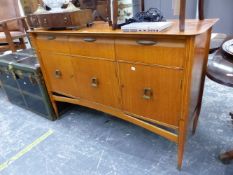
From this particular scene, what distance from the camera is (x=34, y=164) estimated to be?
1355 mm

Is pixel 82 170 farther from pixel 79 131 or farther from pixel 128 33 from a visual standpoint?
pixel 128 33

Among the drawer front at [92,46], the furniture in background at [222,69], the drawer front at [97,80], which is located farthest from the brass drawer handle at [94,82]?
the furniture in background at [222,69]

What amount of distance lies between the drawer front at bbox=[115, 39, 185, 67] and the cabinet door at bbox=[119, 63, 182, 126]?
0.04 m

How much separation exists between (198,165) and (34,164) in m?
1.08

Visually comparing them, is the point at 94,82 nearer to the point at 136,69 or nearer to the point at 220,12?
the point at 136,69

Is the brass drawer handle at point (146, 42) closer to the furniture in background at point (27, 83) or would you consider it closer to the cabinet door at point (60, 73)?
the cabinet door at point (60, 73)

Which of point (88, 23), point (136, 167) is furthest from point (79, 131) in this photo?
point (88, 23)

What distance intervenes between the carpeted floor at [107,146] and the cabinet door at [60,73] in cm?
35

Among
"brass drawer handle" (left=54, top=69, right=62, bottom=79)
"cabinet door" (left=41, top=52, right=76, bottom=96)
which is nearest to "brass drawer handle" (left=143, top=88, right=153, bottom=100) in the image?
"cabinet door" (left=41, top=52, right=76, bottom=96)

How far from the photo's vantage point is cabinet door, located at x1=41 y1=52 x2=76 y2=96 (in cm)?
144

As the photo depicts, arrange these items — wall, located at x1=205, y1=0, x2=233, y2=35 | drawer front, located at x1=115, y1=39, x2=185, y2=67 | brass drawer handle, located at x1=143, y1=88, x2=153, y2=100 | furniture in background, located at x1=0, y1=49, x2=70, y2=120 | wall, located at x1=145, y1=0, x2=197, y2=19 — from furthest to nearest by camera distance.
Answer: wall, located at x1=145, y1=0, x2=197, y2=19 < wall, located at x1=205, y1=0, x2=233, y2=35 < furniture in background, located at x1=0, y1=49, x2=70, y2=120 < brass drawer handle, located at x1=143, y1=88, x2=153, y2=100 < drawer front, located at x1=115, y1=39, x2=185, y2=67

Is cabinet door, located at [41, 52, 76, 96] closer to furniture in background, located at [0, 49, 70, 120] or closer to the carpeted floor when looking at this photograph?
furniture in background, located at [0, 49, 70, 120]

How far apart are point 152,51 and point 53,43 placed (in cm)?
78

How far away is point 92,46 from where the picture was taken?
1.21 meters
